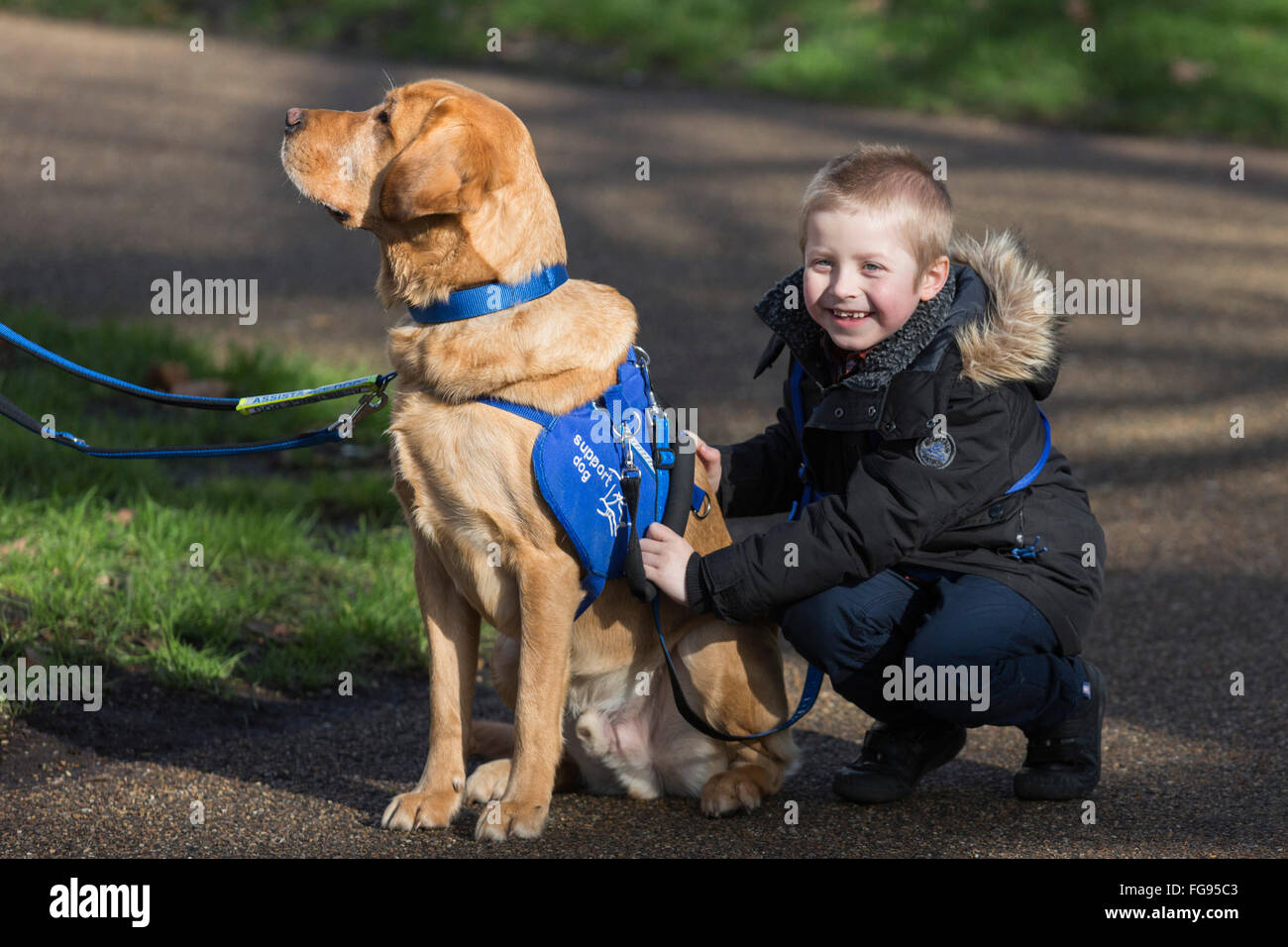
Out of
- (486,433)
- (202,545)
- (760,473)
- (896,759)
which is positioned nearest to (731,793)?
(896,759)

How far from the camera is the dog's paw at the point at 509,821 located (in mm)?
3166

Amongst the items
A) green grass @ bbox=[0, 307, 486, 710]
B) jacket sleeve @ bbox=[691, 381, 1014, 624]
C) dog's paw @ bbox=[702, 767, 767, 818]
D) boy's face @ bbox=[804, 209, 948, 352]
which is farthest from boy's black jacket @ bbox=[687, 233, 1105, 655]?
green grass @ bbox=[0, 307, 486, 710]

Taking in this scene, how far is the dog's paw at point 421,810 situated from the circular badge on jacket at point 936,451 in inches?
52.3

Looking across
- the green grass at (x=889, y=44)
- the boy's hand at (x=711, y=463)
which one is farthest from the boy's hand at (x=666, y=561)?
the green grass at (x=889, y=44)

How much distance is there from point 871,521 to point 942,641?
1.07 ft

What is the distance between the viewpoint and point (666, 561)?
10.6 feet

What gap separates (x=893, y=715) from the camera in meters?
3.55

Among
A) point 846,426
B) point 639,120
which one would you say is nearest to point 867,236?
point 846,426

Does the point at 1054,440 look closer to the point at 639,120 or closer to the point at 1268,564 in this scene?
the point at 1268,564

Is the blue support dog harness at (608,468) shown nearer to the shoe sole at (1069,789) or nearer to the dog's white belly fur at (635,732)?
the dog's white belly fur at (635,732)

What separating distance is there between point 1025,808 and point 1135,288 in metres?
5.86

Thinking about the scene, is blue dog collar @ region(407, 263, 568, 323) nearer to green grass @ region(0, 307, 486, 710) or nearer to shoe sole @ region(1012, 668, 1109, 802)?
green grass @ region(0, 307, 486, 710)

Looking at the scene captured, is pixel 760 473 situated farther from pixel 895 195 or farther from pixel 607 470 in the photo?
pixel 895 195

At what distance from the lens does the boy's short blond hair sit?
128 inches
